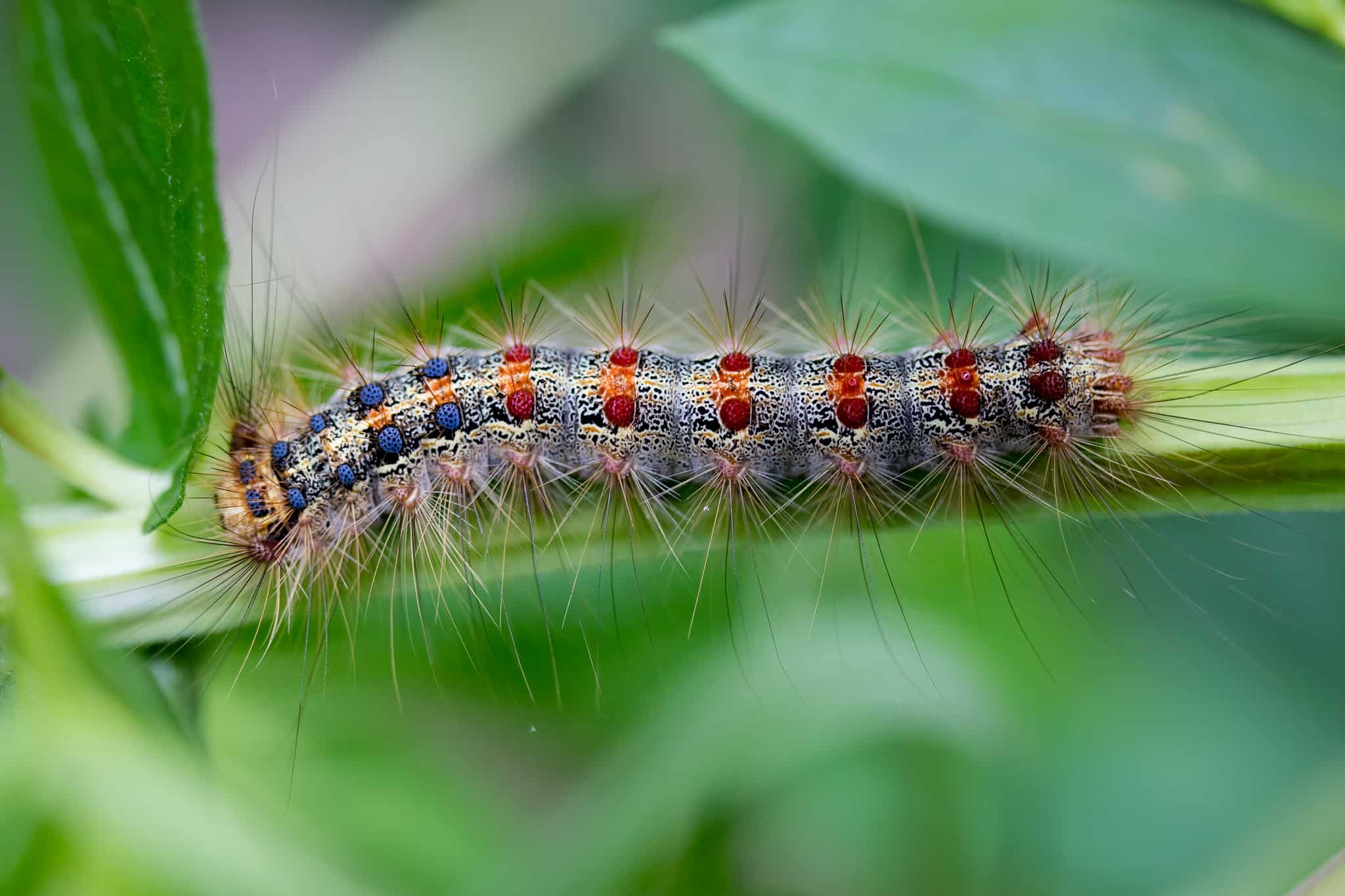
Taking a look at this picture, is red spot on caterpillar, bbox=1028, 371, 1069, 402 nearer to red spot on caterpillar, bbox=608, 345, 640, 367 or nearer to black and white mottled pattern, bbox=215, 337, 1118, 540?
black and white mottled pattern, bbox=215, 337, 1118, 540

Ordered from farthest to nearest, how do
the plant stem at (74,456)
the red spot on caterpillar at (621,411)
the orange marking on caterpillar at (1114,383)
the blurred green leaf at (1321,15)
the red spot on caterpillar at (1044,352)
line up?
the red spot on caterpillar at (621,411) → the red spot on caterpillar at (1044,352) → the orange marking on caterpillar at (1114,383) → the plant stem at (74,456) → the blurred green leaf at (1321,15)

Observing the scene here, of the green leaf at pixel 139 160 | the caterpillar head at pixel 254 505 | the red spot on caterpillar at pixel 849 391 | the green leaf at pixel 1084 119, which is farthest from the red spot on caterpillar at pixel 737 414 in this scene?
the green leaf at pixel 1084 119

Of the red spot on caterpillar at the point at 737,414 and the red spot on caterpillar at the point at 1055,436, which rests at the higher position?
the red spot on caterpillar at the point at 737,414

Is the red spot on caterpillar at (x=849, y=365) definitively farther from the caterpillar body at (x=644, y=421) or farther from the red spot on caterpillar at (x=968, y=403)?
the red spot on caterpillar at (x=968, y=403)

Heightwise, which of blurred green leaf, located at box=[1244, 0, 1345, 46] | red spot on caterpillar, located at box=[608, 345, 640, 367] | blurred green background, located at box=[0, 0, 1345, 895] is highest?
blurred green leaf, located at box=[1244, 0, 1345, 46]

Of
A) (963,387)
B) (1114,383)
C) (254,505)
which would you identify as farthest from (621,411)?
(1114,383)

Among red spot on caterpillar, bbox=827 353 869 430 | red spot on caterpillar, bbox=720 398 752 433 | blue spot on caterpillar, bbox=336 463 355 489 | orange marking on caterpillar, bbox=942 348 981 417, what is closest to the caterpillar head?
blue spot on caterpillar, bbox=336 463 355 489

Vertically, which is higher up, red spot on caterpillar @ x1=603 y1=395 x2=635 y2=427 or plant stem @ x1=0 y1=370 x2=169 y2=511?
red spot on caterpillar @ x1=603 y1=395 x2=635 y2=427
